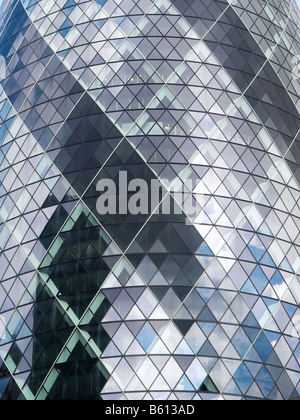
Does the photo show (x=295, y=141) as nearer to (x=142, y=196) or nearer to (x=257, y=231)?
(x=257, y=231)

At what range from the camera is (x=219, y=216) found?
2998cm

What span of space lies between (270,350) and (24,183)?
11.3 metres

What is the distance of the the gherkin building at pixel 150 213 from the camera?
27906 millimetres

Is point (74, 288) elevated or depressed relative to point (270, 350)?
elevated

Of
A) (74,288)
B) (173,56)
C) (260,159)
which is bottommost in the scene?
(74,288)

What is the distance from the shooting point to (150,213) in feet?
96.7

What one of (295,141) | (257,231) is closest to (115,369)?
(257,231)

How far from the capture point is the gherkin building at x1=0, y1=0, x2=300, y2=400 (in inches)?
1099
